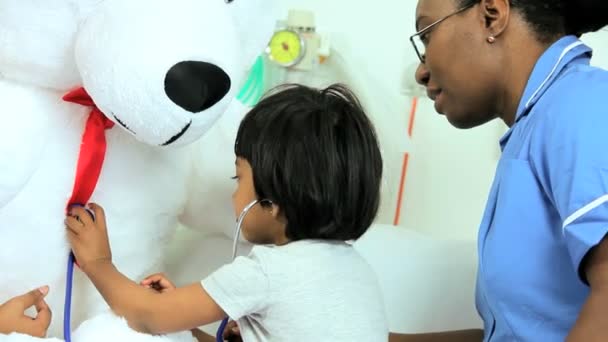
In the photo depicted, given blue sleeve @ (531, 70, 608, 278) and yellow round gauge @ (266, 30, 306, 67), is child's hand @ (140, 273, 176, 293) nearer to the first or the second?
blue sleeve @ (531, 70, 608, 278)

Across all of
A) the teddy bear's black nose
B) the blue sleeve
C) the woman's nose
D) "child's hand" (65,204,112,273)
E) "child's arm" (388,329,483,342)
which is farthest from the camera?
"child's arm" (388,329,483,342)

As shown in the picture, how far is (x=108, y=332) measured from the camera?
77 cm

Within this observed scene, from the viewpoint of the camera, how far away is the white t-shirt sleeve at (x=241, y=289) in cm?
76

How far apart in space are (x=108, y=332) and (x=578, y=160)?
0.57m

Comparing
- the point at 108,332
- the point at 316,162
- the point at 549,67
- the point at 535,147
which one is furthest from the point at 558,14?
the point at 108,332

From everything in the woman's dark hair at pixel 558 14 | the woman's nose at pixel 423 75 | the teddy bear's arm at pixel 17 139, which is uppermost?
the woman's dark hair at pixel 558 14

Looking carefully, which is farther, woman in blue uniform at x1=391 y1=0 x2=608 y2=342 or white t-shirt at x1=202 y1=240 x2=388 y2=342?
white t-shirt at x1=202 y1=240 x2=388 y2=342

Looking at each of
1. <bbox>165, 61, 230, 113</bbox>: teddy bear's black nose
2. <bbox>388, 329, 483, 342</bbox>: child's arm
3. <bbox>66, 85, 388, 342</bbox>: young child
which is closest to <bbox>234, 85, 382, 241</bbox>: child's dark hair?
<bbox>66, 85, 388, 342</bbox>: young child

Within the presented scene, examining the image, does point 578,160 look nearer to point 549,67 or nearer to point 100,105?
point 549,67

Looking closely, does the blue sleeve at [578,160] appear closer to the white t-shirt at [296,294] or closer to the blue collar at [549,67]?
the blue collar at [549,67]

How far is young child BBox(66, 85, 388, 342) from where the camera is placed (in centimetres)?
78

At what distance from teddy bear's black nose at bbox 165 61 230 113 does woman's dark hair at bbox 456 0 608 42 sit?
330mm

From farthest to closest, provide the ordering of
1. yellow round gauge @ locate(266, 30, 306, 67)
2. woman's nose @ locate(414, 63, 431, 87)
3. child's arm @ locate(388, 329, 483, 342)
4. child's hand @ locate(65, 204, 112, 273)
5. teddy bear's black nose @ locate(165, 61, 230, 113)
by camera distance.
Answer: yellow round gauge @ locate(266, 30, 306, 67), child's arm @ locate(388, 329, 483, 342), woman's nose @ locate(414, 63, 431, 87), child's hand @ locate(65, 204, 112, 273), teddy bear's black nose @ locate(165, 61, 230, 113)

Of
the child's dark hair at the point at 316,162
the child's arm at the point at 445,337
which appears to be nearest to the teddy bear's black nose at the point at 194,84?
the child's dark hair at the point at 316,162
